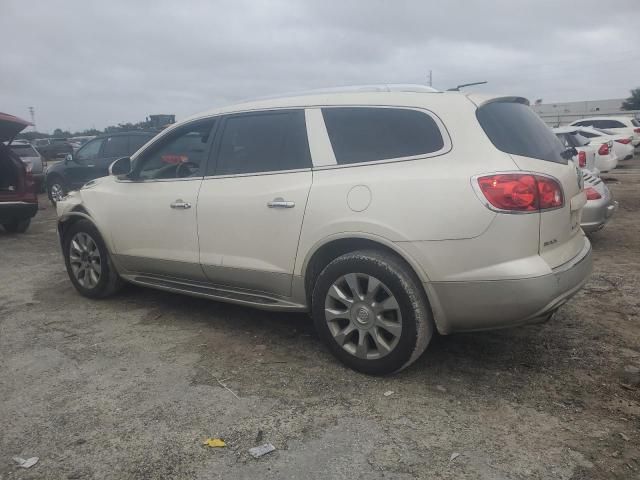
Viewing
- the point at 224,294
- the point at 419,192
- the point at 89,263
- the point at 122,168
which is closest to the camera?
the point at 419,192

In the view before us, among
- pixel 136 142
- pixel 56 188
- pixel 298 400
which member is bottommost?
pixel 298 400

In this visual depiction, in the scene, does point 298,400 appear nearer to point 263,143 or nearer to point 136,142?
point 263,143

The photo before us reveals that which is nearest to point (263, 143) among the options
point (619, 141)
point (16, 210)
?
point (16, 210)

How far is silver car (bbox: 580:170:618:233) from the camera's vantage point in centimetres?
627

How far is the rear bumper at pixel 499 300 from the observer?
3.00 metres

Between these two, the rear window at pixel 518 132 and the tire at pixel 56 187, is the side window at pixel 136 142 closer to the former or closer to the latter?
the tire at pixel 56 187

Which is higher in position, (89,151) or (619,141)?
(89,151)

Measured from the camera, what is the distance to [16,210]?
8.80 metres

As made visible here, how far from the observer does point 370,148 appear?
347cm

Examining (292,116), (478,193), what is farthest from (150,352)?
(478,193)

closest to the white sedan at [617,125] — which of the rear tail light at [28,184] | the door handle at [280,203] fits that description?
the rear tail light at [28,184]

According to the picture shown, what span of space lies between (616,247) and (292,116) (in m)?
4.94

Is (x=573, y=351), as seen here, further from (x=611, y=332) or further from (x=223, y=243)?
(x=223, y=243)

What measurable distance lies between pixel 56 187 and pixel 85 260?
9.13 m
